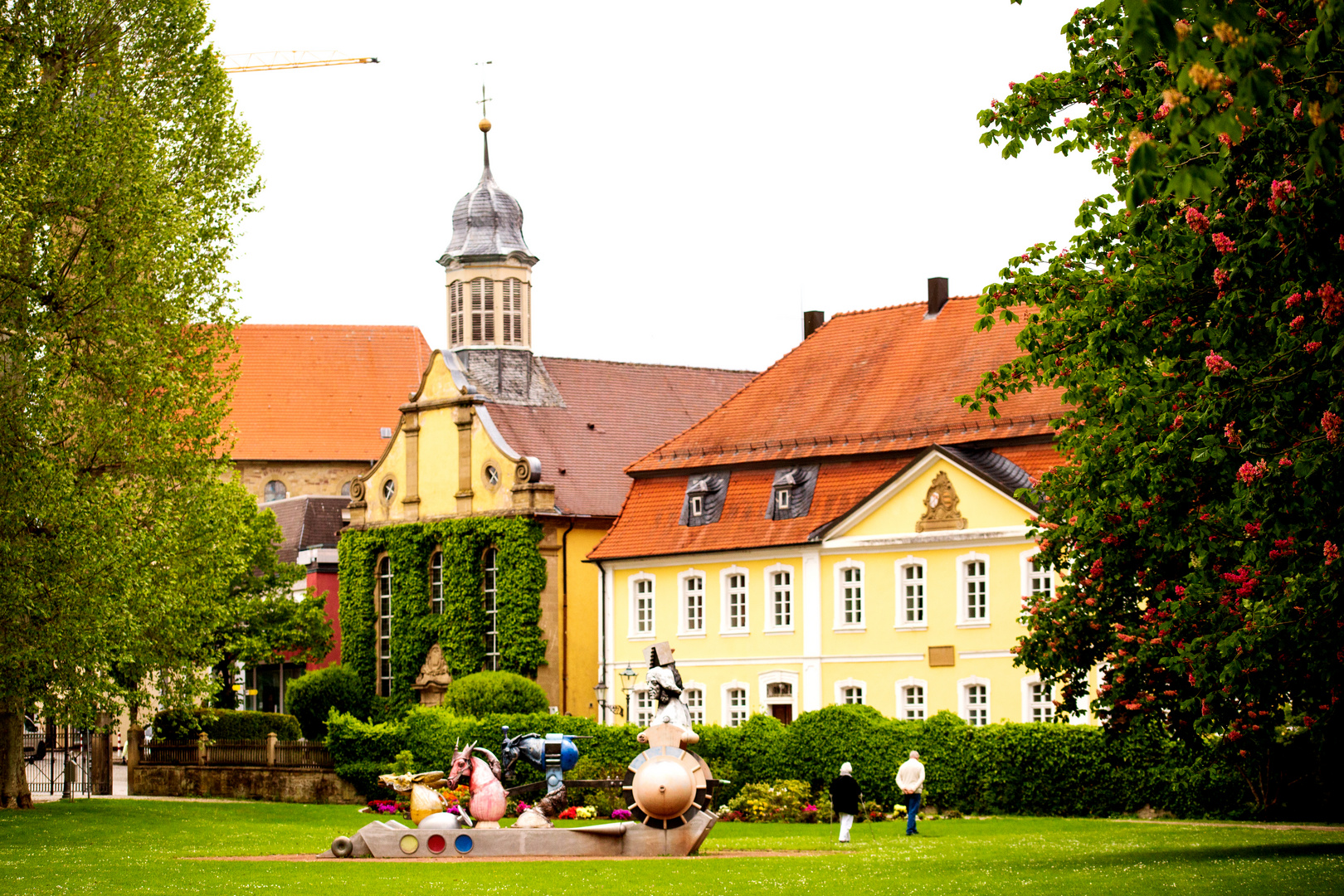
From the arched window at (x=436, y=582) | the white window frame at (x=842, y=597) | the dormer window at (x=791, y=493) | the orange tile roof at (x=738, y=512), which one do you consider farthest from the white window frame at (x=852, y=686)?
the arched window at (x=436, y=582)

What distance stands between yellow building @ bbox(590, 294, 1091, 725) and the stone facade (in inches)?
A: 1524

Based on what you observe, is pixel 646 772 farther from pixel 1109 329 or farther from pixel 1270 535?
pixel 1270 535

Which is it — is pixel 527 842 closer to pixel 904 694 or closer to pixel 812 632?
pixel 904 694

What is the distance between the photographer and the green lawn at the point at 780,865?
20875 mm

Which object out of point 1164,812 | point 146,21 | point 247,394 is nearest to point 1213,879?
point 1164,812

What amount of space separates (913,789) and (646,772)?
7.92 meters

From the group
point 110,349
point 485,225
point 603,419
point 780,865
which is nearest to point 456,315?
point 485,225

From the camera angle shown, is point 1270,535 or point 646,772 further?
point 646,772

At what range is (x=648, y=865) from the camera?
82.3ft

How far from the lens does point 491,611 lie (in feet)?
189

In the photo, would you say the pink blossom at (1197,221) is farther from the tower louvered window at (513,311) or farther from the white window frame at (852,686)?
the tower louvered window at (513,311)

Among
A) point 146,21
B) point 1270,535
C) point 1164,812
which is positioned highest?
point 146,21

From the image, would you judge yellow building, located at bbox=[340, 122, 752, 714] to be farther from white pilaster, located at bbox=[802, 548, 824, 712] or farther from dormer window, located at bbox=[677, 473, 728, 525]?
white pilaster, located at bbox=[802, 548, 824, 712]

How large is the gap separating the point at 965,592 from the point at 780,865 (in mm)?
21544
